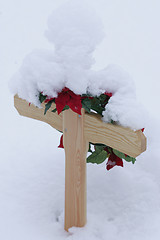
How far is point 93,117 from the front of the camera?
1.39 m

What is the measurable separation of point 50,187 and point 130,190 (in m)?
0.36

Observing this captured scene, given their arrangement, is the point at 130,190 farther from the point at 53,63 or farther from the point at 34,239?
the point at 53,63

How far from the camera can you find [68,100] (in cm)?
134

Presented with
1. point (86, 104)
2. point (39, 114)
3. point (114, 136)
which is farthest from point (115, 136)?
point (39, 114)

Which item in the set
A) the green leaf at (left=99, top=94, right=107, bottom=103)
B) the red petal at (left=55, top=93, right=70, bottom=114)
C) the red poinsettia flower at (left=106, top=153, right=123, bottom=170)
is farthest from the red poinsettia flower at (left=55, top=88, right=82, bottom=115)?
the red poinsettia flower at (left=106, top=153, right=123, bottom=170)

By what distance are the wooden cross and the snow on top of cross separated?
0.04 meters

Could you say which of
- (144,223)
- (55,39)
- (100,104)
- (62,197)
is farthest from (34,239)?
(55,39)

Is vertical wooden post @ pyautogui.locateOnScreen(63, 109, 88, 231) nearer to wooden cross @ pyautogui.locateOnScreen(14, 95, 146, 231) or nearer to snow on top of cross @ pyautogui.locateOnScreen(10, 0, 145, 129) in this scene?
wooden cross @ pyautogui.locateOnScreen(14, 95, 146, 231)

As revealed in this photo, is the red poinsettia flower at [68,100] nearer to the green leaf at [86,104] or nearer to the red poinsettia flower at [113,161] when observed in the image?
the green leaf at [86,104]

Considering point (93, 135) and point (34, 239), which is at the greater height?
point (93, 135)

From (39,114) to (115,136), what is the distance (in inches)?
15.6

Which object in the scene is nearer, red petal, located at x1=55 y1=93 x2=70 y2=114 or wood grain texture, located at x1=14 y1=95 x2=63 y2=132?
red petal, located at x1=55 y1=93 x2=70 y2=114

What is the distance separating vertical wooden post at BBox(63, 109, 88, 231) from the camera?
Result: 1.45 m

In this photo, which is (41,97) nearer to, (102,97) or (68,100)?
(68,100)
